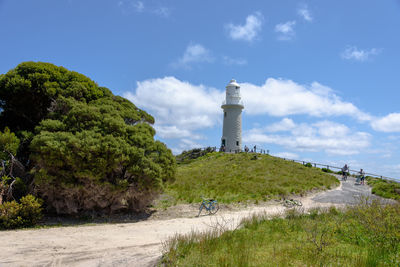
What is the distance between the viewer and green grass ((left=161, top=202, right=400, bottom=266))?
226 inches

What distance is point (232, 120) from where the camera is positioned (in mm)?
44875

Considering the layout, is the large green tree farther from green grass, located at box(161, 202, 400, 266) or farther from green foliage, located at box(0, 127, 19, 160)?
green grass, located at box(161, 202, 400, 266)

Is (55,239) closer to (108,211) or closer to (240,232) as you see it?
(108,211)

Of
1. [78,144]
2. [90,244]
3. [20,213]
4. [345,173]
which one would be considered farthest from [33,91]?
[345,173]

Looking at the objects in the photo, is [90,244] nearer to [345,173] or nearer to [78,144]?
[78,144]

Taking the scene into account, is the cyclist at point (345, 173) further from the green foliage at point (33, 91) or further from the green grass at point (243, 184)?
the green foliage at point (33, 91)

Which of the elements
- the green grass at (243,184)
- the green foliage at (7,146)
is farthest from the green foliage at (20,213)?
the green grass at (243,184)

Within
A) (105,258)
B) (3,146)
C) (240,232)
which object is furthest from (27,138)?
(240,232)

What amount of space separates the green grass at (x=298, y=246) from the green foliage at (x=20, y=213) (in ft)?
21.4

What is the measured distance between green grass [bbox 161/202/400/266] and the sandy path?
98 centimetres

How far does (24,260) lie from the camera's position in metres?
6.63

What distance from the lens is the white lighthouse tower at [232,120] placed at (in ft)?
147

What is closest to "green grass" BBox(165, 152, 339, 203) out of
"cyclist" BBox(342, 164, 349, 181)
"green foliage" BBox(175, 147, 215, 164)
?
"cyclist" BBox(342, 164, 349, 181)

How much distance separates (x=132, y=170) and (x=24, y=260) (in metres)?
5.61
